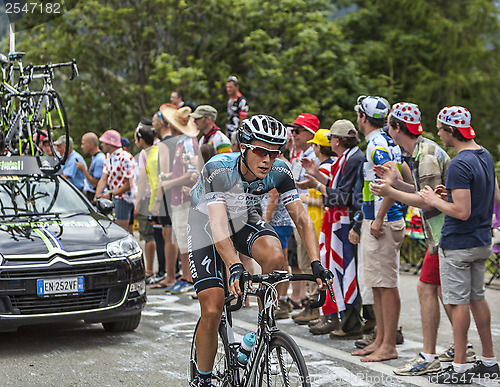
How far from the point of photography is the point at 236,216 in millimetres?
5109

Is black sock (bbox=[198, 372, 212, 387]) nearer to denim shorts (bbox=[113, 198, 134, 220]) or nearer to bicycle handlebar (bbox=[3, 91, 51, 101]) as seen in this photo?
bicycle handlebar (bbox=[3, 91, 51, 101])

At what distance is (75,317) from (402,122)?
3476 mm

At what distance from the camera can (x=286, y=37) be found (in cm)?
2412

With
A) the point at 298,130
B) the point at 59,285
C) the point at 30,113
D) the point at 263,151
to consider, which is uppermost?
the point at 30,113

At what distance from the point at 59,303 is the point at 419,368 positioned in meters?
3.28

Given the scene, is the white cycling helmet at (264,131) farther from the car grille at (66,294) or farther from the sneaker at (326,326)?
the sneaker at (326,326)

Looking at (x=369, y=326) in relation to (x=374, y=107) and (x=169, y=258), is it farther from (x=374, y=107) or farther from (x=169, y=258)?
(x=169, y=258)

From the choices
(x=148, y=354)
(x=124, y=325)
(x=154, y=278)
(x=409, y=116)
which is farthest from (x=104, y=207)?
(x=409, y=116)

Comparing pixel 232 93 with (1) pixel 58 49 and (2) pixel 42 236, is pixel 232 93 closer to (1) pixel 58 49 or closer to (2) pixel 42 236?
(2) pixel 42 236

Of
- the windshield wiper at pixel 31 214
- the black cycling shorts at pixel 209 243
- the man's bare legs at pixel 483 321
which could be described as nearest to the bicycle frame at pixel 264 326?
the black cycling shorts at pixel 209 243

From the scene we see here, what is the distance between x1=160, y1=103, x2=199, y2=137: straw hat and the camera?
1047cm

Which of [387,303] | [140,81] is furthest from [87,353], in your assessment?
[140,81]

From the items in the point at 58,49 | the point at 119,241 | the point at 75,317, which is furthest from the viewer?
the point at 58,49

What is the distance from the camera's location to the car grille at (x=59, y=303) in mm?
6746
